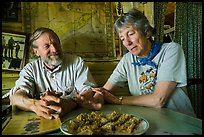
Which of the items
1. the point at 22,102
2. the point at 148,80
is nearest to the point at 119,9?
the point at 148,80

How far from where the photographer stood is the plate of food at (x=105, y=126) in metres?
0.64

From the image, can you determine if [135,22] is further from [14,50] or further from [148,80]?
[14,50]

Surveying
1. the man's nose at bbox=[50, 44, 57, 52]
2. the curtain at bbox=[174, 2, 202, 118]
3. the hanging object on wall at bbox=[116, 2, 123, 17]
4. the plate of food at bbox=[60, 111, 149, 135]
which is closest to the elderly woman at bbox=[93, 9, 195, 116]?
the plate of food at bbox=[60, 111, 149, 135]

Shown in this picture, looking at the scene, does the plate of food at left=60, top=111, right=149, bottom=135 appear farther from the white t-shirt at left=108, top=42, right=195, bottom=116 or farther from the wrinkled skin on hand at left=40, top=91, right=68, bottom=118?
the white t-shirt at left=108, top=42, right=195, bottom=116

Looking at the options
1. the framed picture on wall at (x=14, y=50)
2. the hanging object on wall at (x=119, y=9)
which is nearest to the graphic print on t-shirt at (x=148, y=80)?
the hanging object on wall at (x=119, y=9)

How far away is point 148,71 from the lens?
1.32 metres

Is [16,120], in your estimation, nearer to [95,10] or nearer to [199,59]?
[95,10]

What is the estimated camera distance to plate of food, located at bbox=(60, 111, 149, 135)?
0.64 metres

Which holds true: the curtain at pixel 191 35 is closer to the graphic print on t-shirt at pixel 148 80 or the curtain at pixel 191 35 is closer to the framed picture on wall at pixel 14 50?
the graphic print on t-shirt at pixel 148 80

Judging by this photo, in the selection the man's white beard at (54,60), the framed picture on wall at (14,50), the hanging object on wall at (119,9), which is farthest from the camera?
the hanging object on wall at (119,9)

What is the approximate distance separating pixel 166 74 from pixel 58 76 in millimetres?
849

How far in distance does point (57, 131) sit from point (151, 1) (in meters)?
1.95

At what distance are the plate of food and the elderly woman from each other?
0.38 metres

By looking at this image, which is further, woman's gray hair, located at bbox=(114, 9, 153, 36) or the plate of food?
woman's gray hair, located at bbox=(114, 9, 153, 36)
